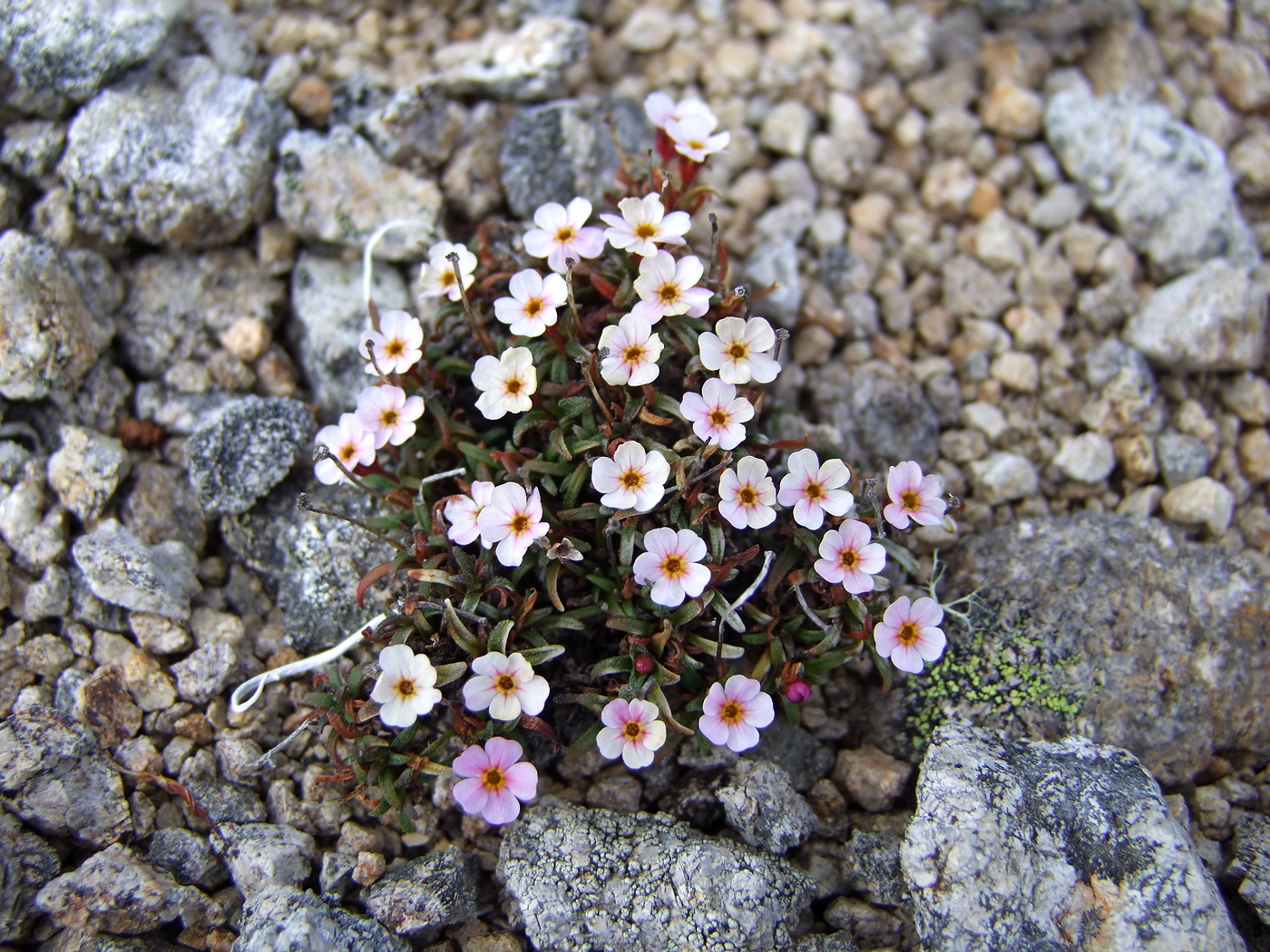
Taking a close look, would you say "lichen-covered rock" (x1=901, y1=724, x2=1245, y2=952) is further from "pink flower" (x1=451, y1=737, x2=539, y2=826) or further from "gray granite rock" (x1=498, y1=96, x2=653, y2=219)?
"gray granite rock" (x1=498, y1=96, x2=653, y2=219)

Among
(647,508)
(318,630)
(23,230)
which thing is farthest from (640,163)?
(23,230)

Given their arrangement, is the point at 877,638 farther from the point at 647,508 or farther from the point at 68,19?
the point at 68,19

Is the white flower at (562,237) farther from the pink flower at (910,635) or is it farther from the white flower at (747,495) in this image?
the pink flower at (910,635)

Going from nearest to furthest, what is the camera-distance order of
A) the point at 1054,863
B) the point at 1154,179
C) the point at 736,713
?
1. the point at 1054,863
2. the point at 736,713
3. the point at 1154,179

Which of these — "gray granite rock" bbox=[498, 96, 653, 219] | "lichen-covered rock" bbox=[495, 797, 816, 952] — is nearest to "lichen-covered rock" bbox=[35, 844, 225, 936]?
"lichen-covered rock" bbox=[495, 797, 816, 952]

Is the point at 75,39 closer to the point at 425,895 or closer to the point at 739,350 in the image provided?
the point at 739,350

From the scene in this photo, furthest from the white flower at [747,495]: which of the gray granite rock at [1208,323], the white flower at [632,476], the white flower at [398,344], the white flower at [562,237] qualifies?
the gray granite rock at [1208,323]

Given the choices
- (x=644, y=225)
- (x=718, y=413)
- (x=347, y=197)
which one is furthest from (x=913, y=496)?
(x=347, y=197)
